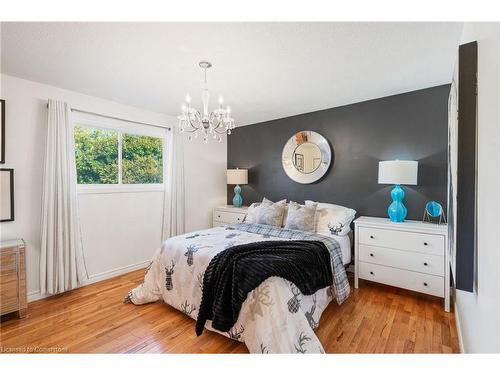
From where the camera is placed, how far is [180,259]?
7.23ft

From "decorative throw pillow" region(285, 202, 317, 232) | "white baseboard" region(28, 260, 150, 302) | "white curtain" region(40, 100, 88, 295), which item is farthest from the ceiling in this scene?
"white baseboard" region(28, 260, 150, 302)

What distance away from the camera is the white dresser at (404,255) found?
7.41ft

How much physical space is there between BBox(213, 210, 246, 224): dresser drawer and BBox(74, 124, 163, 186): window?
1.17 meters

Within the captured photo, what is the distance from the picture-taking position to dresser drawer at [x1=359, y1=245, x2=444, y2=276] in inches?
89.6

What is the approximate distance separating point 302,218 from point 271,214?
17.6 inches

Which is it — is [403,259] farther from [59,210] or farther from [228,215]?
[59,210]

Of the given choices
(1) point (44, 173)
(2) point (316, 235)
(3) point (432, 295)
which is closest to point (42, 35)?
(1) point (44, 173)

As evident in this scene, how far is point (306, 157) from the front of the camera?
3.59m

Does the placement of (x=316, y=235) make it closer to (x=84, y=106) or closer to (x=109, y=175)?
(x=109, y=175)

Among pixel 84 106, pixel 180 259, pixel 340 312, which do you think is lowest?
pixel 340 312

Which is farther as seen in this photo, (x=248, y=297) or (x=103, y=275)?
(x=103, y=275)

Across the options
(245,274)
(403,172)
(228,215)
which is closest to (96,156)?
(228,215)
